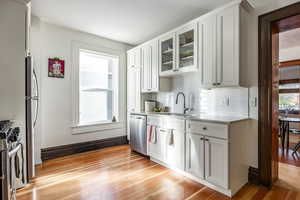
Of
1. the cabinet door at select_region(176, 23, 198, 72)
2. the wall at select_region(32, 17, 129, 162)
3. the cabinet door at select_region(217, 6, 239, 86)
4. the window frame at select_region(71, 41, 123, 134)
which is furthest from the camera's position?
the window frame at select_region(71, 41, 123, 134)

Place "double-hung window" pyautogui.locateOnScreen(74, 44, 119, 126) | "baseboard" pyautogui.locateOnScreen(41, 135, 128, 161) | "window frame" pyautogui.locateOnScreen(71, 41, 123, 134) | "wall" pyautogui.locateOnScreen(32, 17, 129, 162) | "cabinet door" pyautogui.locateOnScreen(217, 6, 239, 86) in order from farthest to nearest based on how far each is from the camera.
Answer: "double-hung window" pyautogui.locateOnScreen(74, 44, 119, 126) < "window frame" pyautogui.locateOnScreen(71, 41, 123, 134) < "baseboard" pyautogui.locateOnScreen(41, 135, 128, 161) < "wall" pyautogui.locateOnScreen(32, 17, 129, 162) < "cabinet door" pyautogui.locateOnScreen(217, 6, 239, 86)

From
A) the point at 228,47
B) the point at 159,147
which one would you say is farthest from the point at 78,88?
the point at 228,47

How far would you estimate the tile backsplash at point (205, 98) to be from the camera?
2.61 m

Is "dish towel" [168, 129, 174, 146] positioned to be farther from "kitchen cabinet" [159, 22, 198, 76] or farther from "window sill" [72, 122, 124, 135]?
"window sill" [72, 122, 124, 135]

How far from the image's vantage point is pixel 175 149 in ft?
9.15

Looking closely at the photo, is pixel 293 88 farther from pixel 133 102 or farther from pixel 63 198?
pixel 63 198

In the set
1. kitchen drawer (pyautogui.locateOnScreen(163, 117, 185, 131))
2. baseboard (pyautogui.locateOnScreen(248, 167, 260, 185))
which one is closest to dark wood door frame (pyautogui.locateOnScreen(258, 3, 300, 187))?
baseboard (pyautogui.locateOnScreen(248, 167, 260, 185))

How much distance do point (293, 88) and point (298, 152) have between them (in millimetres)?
2674

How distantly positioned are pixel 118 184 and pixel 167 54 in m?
2.49

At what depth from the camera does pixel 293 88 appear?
5.59 m

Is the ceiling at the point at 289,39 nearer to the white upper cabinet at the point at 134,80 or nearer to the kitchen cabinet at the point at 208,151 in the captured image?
the kitchen cabinet at the point at 208,151

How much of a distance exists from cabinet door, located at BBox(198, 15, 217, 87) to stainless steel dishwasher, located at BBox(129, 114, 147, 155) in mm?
1486

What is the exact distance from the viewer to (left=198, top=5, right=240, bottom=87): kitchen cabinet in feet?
7.45

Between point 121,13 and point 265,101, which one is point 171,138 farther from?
point 121,13
